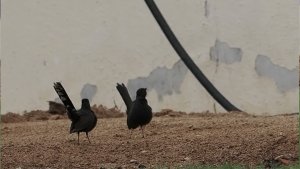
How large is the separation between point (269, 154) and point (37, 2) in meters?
4.42

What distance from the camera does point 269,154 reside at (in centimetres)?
690

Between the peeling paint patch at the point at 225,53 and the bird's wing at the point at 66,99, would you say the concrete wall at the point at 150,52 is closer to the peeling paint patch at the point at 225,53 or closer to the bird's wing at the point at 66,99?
the peeling paint patch at the point at 225,53

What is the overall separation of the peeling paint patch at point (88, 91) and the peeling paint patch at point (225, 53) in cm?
145

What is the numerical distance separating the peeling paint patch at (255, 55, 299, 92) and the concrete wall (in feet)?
0.04

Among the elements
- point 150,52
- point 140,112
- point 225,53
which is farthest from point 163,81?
point 140,112

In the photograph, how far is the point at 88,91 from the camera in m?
10.3

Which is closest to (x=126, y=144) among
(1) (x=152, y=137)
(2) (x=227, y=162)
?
(1) (x=152, y=137)

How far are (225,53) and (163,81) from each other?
2.66ft

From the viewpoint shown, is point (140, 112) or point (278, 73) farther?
point (278, 73)

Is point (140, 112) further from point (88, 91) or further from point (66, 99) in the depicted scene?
point (88, 91)

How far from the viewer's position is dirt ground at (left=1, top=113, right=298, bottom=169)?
688 centimetres

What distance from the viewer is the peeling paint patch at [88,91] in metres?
10.3

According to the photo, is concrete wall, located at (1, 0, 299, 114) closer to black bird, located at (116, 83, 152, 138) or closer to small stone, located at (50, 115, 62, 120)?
small stone, located at (50, 115, 62, 120)

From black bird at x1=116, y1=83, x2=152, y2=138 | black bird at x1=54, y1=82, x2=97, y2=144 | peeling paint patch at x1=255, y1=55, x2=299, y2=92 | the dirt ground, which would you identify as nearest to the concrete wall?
peeling paint patch at x1=255, y1=55, x2=299, y2=92
